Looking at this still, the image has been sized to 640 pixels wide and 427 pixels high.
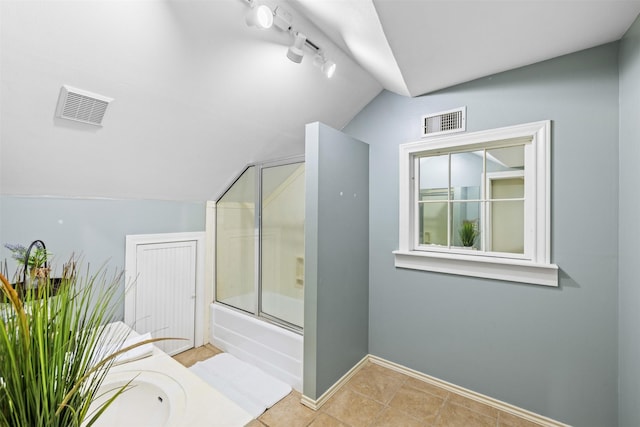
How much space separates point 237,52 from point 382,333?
2.39m

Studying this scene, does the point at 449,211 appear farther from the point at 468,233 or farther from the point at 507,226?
the point at 507,226

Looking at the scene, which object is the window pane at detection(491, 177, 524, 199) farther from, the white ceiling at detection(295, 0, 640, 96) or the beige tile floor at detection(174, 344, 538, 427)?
the beige tile floor at detection(174, 344, 538, 427)

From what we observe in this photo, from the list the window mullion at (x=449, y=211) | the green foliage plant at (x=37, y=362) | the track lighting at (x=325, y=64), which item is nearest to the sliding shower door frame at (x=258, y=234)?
the track lighting at (x=325, y=64)

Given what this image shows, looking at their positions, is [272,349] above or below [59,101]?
below

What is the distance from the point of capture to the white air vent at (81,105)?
146 cm

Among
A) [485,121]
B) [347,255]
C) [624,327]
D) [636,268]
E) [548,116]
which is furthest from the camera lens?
[347,255]

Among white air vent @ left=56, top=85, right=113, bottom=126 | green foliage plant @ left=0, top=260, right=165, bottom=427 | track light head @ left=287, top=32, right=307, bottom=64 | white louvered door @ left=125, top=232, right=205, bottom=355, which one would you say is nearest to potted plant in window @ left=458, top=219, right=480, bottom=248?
track light head @ left=287, top=32, right=307, bottom=64

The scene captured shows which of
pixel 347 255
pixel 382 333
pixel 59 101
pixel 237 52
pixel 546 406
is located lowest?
pixel 546 406

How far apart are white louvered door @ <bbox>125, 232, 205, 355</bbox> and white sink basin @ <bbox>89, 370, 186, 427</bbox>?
1.17 m

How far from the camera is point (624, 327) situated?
154 centimetres

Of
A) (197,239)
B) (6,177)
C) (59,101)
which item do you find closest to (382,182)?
(197,239)

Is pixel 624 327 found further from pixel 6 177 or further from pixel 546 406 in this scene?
pixel 6 177

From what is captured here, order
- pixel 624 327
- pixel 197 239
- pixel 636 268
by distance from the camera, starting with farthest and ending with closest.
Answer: pixel 197 239 < pixel 624 327 < pixel 636 268

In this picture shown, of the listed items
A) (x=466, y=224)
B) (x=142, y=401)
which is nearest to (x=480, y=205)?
(x=466, y=224)
